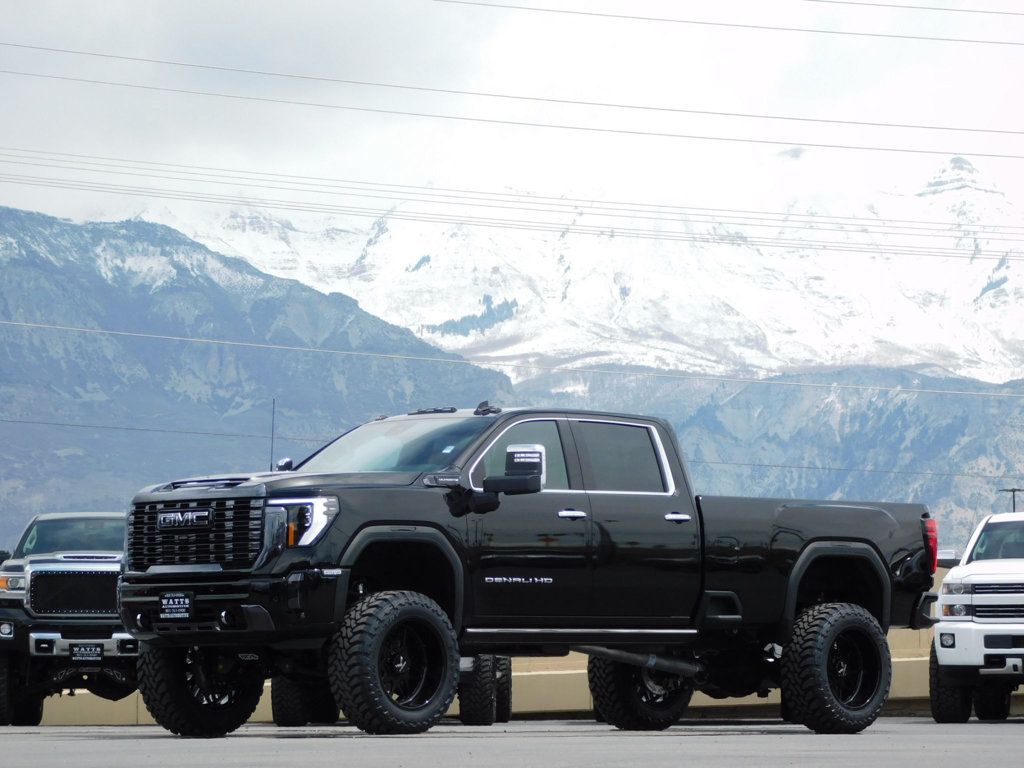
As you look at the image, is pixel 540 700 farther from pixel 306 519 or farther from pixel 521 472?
pixel 306 519

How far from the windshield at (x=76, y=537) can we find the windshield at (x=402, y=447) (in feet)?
23.0

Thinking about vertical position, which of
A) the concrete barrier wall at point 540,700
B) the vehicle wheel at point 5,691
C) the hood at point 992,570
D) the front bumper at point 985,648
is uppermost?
the hood at point 992,570

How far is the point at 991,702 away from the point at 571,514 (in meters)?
7.86

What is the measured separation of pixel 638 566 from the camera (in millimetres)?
13047

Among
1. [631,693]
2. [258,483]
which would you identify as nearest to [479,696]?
[631,693]

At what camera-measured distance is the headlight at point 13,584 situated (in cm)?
1838

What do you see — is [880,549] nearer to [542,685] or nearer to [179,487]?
[179,487]

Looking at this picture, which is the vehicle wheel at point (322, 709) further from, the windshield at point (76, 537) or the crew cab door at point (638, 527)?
the crew cab door at point (638, 527)

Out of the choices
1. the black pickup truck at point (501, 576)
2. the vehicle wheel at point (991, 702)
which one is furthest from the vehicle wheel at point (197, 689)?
the vehicle wheel at point (991, 702)

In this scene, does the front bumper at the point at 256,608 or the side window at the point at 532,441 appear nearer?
the front bumper at the point at 256,608

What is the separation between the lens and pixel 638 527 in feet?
42.8

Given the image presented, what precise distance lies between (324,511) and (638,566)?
8.48 feet

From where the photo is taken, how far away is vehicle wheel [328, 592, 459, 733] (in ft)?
37.3

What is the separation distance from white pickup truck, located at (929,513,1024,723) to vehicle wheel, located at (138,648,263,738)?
7.66 m
